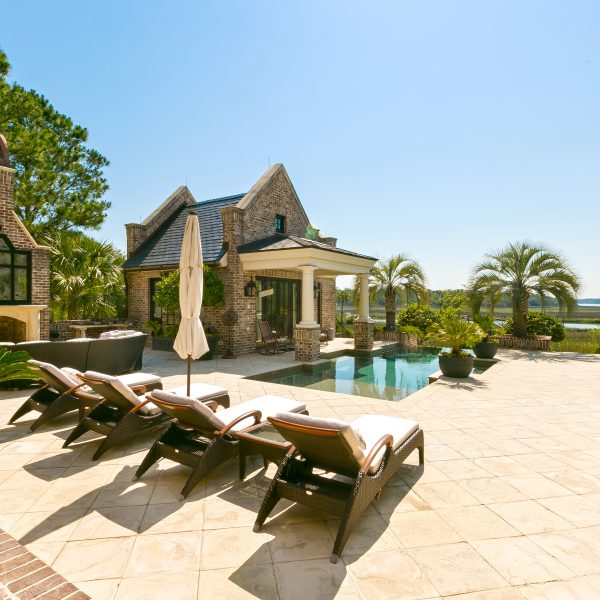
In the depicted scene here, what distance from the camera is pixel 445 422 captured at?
592cm

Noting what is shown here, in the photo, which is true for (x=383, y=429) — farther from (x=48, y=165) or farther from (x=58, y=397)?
(x=48, y=165)

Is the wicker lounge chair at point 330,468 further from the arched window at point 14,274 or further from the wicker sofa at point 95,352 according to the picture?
the arched window at point 14,274

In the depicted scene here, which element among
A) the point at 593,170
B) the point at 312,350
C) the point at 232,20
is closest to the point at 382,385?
the point at 312,350

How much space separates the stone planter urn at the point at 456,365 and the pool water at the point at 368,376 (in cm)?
79

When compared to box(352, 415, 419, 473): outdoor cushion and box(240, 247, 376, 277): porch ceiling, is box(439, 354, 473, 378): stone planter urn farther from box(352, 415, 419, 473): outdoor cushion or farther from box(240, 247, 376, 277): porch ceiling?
box(352, 415, 419, 473): outdoor cushion

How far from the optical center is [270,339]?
1367cm

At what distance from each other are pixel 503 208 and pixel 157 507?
61.5 ft

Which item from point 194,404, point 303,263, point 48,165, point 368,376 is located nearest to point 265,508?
point 194,404

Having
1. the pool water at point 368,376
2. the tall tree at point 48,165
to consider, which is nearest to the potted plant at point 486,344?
the pool water at point 368,376

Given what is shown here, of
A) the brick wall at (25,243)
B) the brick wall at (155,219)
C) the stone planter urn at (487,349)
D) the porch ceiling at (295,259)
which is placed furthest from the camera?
the brick wall at (155,219)

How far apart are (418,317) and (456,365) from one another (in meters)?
9.31

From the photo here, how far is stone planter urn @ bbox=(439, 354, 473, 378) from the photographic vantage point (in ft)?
30.8

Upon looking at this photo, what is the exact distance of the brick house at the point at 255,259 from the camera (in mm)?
12648

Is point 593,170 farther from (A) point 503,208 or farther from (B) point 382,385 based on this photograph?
(B) point 382,385
